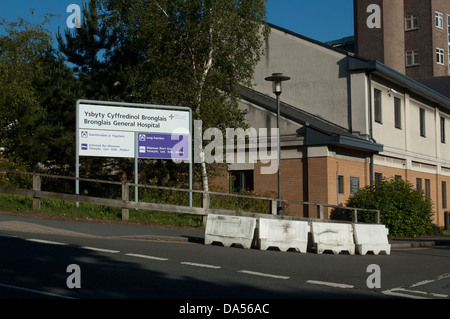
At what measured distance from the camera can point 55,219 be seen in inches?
675

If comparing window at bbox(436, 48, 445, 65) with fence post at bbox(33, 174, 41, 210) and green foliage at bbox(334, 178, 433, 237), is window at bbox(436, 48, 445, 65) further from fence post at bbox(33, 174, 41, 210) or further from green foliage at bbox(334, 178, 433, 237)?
fence post at bbox(33, 174, 41, 210)

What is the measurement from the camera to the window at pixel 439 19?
6365cm

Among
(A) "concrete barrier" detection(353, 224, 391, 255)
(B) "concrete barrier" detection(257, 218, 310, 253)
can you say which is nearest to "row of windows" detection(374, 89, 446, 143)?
(A) "concrete barrier" detection(353, 224, 391, 255)

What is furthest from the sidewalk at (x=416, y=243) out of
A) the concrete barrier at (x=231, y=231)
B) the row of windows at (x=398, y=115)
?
the row of windows at (x=398, y=115)

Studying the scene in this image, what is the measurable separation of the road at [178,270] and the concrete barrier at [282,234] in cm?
40

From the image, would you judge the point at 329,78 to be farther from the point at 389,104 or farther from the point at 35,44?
the point at 35,44

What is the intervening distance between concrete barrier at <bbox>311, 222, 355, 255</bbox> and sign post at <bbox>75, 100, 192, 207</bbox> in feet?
20.3

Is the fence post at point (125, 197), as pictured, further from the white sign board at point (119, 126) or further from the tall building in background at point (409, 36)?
the tall building in background at point (409, 36)

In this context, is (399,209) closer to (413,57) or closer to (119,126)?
(119,126)

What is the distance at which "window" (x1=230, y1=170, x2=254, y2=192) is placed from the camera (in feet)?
93.3

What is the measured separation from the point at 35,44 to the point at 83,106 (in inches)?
559

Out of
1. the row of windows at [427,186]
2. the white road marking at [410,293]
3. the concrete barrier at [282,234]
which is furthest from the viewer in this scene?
the row of windows at [427,186]

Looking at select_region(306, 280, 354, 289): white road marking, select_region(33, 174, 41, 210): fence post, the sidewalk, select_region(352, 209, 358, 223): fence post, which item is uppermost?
select_region(33, 174, 41, 210): fence post
